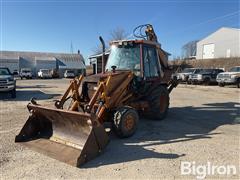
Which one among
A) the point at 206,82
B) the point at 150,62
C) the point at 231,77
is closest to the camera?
the point at 150,62

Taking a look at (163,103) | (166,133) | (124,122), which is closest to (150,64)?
(163,103)

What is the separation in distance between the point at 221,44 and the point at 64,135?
162 ft

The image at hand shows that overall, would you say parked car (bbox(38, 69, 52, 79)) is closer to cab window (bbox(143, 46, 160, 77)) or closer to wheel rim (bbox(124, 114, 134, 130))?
cab window (bbox(143, 46, 160, 77))

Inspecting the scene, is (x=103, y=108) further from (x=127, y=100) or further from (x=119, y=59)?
(x=119, y=59)

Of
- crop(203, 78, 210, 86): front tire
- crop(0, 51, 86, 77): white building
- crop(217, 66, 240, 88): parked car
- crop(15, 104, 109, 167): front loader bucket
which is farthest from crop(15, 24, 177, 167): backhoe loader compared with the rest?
crop(0, 51, 86, 77): white building

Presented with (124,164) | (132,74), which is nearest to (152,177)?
(124,164)

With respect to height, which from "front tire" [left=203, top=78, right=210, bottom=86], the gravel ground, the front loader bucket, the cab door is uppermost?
the cab door

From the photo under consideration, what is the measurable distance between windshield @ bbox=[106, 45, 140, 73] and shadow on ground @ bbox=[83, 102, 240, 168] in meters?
1.76

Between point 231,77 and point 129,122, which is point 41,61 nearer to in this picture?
point 231,77

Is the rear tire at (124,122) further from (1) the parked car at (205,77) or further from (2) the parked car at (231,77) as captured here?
(1) the parked car at (205,77)

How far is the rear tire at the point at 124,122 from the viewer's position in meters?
5.99

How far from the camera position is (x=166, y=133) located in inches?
272

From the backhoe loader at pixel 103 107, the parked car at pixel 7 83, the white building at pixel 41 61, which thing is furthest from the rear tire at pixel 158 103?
the white building at pixel 41 61

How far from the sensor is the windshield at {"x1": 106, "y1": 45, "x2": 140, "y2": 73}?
295 inches
